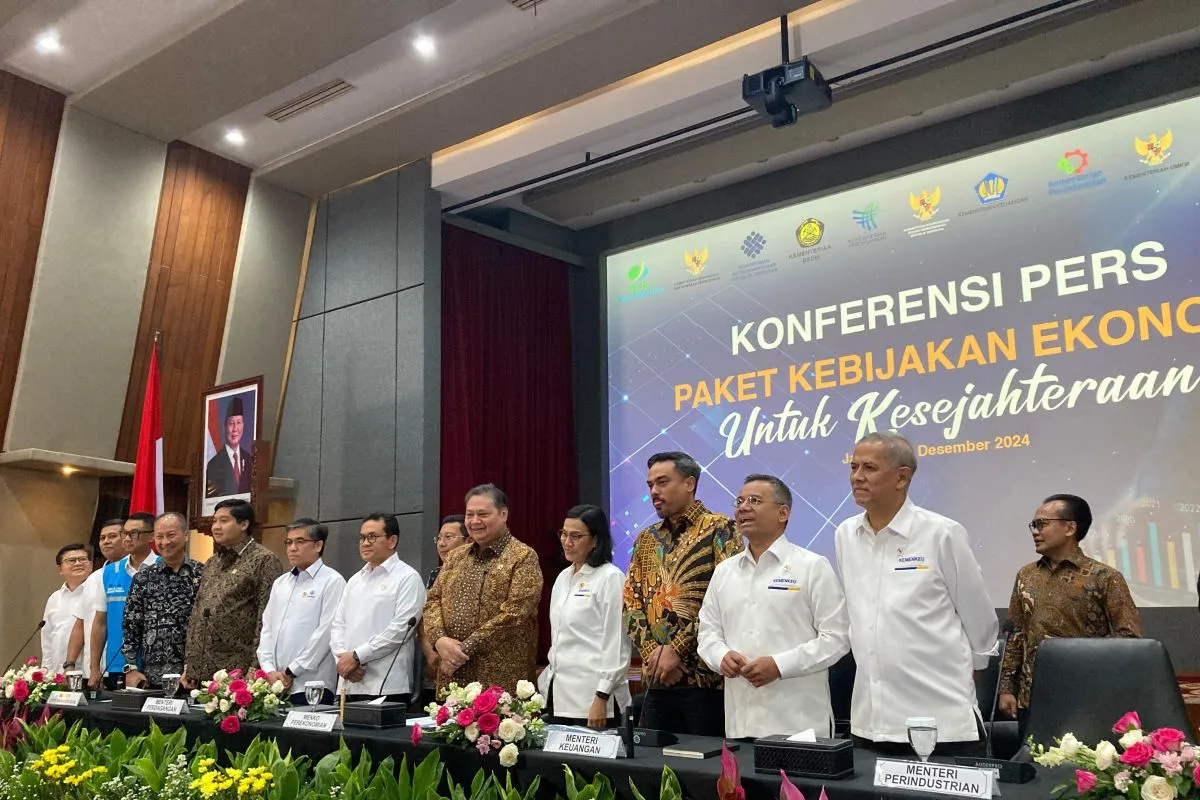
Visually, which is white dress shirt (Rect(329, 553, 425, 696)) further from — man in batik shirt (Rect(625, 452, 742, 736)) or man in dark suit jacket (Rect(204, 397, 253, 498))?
man in dark suit jacket (Rect(204, 397, 253, 498))

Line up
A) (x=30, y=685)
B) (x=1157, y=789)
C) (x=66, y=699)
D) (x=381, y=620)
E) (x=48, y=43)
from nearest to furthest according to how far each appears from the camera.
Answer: (x=1157, y=789) < (x=66, y=699) < (x=30, y=685) < (x=381, y=620) < (x=48, y=43)

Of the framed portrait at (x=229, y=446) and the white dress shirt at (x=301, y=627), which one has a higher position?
the framed portrait at (x=229, y=446)

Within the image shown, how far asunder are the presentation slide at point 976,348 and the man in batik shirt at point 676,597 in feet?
8.97

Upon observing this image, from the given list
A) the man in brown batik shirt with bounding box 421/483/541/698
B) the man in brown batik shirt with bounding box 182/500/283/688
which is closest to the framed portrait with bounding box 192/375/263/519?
the man in brown batik shirt with bounding box 182/500/283/688

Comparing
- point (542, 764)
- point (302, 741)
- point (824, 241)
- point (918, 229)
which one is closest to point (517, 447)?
point (824, 241)

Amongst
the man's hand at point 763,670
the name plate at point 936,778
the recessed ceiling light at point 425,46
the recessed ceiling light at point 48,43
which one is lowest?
the name plate at point 936,778

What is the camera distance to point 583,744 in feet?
6.88

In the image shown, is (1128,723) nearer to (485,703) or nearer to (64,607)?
(485,703)

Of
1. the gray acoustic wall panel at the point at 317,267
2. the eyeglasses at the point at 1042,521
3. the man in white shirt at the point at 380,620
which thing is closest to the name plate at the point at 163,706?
the man in white shirt at the point at 380,620

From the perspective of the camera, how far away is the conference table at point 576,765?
5.64 feet

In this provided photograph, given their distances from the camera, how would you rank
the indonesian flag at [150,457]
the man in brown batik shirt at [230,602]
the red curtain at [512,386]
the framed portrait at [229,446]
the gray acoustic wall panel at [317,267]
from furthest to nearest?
the gray acoustic wall panel at [317,267] → the red curtain at [512,386] → the framed portrait at [229,446] → the indonesian flag at [150,457] → the man in brown batik shirt at [230,602]

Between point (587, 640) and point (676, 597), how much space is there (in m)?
0.36

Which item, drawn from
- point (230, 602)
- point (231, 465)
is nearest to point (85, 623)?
point (231, 465)

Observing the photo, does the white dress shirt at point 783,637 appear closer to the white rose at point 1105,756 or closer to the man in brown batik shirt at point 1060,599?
the white rose at point 1105,756
